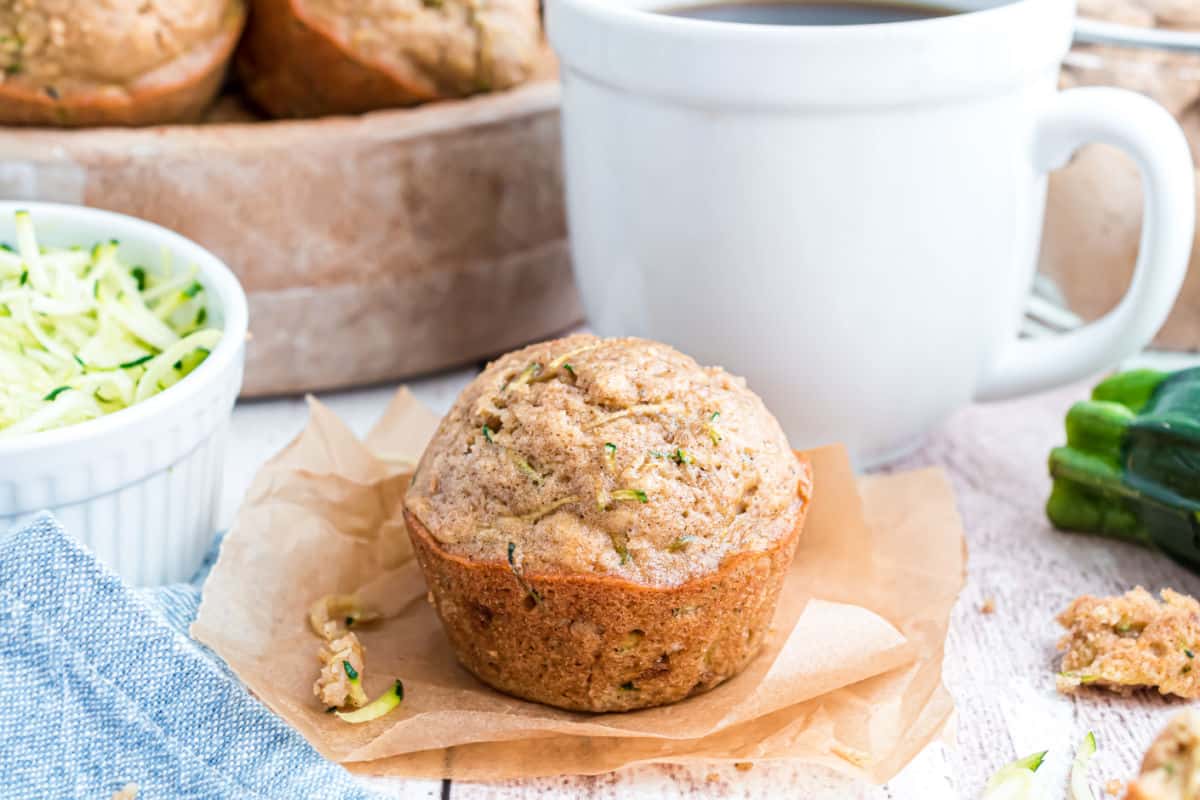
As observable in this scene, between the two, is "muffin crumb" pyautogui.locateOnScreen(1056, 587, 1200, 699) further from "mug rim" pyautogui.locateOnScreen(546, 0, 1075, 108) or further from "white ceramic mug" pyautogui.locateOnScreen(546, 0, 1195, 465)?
"mug rim" pyautogui.locateOnScreen(546, 0, 1075, 108)

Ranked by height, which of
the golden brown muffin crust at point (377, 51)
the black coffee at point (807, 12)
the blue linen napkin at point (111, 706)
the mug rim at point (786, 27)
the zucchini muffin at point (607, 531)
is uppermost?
the mug rim at point (786, 27)

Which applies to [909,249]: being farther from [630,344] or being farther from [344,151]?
[344,151]

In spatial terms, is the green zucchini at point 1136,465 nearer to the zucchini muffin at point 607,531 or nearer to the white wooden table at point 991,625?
the white wooden table at point 991,625

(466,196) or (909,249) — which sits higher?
(909,249)

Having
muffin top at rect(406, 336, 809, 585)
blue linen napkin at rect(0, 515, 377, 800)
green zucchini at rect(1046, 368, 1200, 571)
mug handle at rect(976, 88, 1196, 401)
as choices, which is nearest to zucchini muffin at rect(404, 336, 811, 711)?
muffin top at rect(406, 336, 809, 585)

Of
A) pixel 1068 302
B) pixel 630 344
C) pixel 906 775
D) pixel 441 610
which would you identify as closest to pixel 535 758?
pixel 441 610

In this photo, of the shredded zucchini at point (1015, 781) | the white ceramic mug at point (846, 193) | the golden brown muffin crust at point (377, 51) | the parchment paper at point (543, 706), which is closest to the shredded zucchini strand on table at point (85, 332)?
the parchment paper at point (543, 706)
